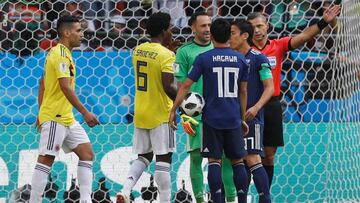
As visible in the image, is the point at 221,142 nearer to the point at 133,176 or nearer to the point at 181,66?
the point at 181,66

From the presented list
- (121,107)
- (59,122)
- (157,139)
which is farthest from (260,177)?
(121,107)

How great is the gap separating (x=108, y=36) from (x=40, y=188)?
2121mm

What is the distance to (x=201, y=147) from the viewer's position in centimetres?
864

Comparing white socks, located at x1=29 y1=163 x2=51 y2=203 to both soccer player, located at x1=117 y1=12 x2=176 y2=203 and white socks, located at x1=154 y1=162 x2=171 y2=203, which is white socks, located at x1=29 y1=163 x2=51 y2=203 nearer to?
soccer player, located at x1=117 y1=12 x2=176 y2=203

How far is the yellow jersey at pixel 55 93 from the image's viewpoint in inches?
353

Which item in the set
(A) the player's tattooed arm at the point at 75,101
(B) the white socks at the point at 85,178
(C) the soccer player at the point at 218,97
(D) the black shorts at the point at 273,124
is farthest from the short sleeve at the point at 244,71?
(B) the white socks at the point at 85,178

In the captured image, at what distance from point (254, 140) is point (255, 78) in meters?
0.55

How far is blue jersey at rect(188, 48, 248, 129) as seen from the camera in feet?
28.0

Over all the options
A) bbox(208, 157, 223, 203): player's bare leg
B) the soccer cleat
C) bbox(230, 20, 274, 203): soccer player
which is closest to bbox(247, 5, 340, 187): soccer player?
bbox(230, 20, 274, 203): soccer player

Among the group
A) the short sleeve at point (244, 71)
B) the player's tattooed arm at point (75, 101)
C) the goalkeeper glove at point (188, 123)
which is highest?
the short sleeve at point (244, 71)

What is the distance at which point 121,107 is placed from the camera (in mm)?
10344

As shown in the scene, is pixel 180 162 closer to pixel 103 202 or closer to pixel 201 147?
pixel 103 202

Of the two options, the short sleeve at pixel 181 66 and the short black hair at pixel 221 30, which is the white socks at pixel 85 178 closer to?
the short sleeve at pixel 181 66

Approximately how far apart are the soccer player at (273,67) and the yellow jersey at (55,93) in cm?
176
